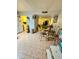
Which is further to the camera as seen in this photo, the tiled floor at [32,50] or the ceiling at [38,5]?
the tiled floor at [32,50]

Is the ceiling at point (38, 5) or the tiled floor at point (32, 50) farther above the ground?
the ceiling at point (38, 5)

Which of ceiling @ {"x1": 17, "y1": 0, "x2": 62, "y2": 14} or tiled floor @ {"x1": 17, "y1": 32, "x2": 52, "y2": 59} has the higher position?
ceiling @ {"x1": 17, "y1": 0, "x2": 62, "y2": 14}

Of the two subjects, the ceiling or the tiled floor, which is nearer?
the ceiling

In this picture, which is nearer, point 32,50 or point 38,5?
point 38,5

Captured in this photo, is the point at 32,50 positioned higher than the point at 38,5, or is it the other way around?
the point at 38,5

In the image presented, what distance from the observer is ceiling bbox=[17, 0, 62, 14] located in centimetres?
323

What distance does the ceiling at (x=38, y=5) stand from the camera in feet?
10.6

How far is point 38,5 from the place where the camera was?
3.48m
